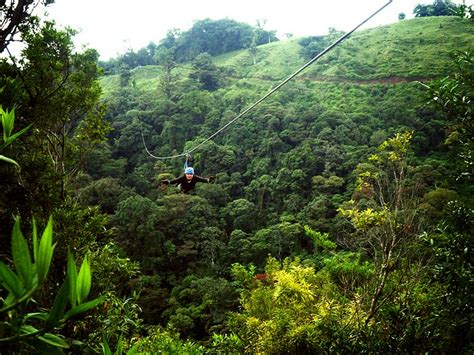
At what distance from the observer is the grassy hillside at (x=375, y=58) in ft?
92.2

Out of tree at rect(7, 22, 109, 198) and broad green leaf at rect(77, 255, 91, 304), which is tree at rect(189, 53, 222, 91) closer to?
tree at rect(7, 22, 109, 198)

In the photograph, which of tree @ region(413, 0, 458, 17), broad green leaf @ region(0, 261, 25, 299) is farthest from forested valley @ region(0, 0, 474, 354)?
tree @ region(413, 0, 458, 17)

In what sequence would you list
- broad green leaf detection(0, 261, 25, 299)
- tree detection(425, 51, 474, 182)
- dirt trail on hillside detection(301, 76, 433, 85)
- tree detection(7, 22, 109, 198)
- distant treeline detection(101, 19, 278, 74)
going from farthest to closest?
distant treeline detection(101, 19, 278, 74)
dirt trail on hillside detection(301, 76, 433, 85)
tree detection(7, 22, 109, 198)
tree detection(425, 51, 474, 182)
broad green leaf detection(0, 261, 25, 299)

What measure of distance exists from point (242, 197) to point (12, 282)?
20.7m

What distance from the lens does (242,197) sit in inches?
833

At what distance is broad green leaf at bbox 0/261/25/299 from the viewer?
464 millimetres

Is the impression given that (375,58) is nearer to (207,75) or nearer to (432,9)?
(432,9)

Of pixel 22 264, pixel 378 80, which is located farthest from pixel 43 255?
pixel 378 80

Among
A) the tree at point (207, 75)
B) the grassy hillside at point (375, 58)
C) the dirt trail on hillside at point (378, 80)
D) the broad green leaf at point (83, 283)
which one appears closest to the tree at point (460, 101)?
the broad green leaf at point (83, 283)

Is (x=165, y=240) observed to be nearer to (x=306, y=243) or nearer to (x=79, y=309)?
(x=306, y=243)

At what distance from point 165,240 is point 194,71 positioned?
67.4 feet

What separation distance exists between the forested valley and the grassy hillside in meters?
0.24

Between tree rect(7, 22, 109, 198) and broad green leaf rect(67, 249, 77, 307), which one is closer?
broad green leaf rect(67, 249, 77, 307)

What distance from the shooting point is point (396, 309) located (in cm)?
406
